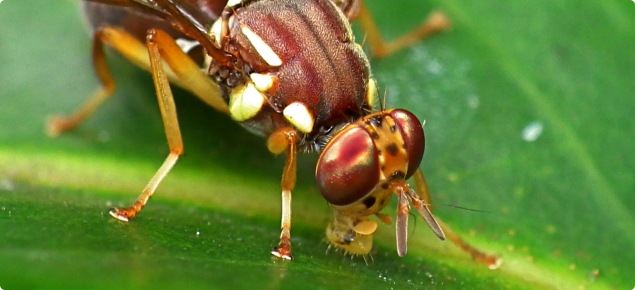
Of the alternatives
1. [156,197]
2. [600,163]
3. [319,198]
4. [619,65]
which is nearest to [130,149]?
[156,197]

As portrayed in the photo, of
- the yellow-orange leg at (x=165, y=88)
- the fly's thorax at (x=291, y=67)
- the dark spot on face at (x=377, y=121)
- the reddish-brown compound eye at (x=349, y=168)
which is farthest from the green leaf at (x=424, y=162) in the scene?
the dark spot on face at (x=377, y=121)

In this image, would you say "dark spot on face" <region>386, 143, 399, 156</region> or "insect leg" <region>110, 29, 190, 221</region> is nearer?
"dark spot on face" <region>386, 143, 399, 156</region>

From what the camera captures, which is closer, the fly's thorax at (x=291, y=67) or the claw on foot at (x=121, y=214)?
the claw on foot at (x=121, y=214)

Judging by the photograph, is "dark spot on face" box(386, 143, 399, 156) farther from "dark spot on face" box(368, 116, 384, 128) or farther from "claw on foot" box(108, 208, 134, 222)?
"claw on foot" box(108, 208, 134, 222)

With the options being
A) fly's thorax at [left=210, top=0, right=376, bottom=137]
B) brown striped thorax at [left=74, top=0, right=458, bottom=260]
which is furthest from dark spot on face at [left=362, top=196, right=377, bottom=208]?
fly's thorax at [left=210, top=0, right=376, bottom=137]

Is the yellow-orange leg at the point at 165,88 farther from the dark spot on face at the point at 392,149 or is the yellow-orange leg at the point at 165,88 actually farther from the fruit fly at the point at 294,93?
the dark spot on face at the point at 392,149

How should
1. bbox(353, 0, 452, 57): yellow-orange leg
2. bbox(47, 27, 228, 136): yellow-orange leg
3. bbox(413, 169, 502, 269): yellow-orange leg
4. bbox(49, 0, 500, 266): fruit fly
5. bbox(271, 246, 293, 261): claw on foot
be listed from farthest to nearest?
bbox(353, 0, 452, 57): yellow-orange leg, bbox(47, 27, 228, 136): yellow-orange leg, bbox(413, 169, 502, 269): yellow-orange leg, bbox(49, 0, 500, 266): fruit fly, bbox(271, 246, 293, 261): claw on foot

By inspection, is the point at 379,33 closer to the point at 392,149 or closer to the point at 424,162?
the point at 424,162

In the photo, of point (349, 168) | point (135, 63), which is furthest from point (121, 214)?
point (135, 63)
